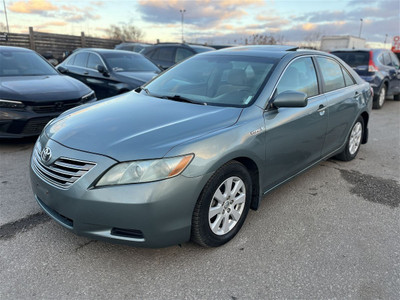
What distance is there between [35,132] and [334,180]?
423cm

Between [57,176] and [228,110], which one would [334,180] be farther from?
[57,176]

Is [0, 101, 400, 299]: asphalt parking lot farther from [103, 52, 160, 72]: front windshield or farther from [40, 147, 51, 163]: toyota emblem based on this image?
[103, 52, 160, 72]: front windshield

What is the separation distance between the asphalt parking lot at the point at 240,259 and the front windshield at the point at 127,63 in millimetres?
4495

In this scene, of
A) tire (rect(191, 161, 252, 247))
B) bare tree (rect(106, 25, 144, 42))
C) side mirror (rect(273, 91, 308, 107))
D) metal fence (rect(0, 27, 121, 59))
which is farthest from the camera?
bare tree (rect(106, 25, 144, 42))

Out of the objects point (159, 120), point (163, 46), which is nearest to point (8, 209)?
point (159, 120)

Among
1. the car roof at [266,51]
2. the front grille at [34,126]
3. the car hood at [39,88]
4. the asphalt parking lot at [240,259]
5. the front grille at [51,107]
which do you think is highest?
the car roof at [266,51]

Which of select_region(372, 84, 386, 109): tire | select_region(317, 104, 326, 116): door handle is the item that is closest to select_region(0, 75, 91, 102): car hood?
select_region(317, 104, 326, 116): door handle

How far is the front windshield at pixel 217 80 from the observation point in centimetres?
305

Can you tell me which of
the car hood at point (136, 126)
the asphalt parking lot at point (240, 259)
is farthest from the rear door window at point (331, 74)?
the car hood at point (136, 126)

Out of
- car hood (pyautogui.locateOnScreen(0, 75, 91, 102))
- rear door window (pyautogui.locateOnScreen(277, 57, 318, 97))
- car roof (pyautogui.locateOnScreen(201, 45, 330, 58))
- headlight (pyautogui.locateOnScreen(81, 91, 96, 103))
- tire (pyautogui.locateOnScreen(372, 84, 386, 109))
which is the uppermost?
car roof (pyautogui.locateOnScreen(201, 45, 330, 58))

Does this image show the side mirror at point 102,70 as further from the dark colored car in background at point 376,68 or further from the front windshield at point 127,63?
the dark colored car in background at point 376,68

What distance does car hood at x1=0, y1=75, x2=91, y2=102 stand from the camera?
186 inches

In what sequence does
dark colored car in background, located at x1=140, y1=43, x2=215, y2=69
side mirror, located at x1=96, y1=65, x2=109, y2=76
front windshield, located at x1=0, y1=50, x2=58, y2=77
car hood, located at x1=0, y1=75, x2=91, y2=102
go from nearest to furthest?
car hood, located at x1=0, y1=75, x2=91, y2=102 → front windshield, located at x1=0, y1=50, x2=58, y2=77 → side mirror, located at x1=96, y1=65, x2=109, y2=76 → dark colored car in background, located at x1=140, y1=43, x2=215, y2=69

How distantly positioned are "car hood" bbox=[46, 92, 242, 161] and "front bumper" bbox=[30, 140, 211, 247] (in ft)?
0.44
